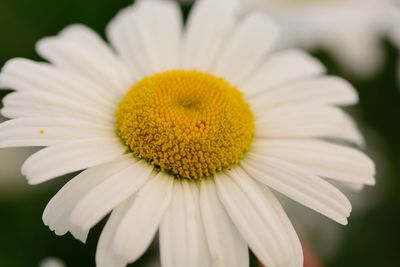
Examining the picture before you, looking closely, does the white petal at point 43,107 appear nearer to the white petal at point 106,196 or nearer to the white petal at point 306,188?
the white petal at point 106,196

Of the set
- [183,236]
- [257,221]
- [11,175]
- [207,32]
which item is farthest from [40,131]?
[11,175]

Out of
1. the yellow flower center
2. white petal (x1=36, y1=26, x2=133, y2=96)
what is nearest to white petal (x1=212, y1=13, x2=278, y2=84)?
the yellow flower center

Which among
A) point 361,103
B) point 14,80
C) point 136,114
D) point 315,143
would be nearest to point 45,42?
point 14,80

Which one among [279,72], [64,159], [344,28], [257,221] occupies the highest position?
[64,159]

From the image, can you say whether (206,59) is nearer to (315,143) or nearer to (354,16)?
(315,143)

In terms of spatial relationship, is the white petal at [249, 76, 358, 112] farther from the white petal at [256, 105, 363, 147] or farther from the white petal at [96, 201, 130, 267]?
the white petal at [96, 201, 130, 267]

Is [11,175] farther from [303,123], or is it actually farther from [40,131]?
[303,123]
